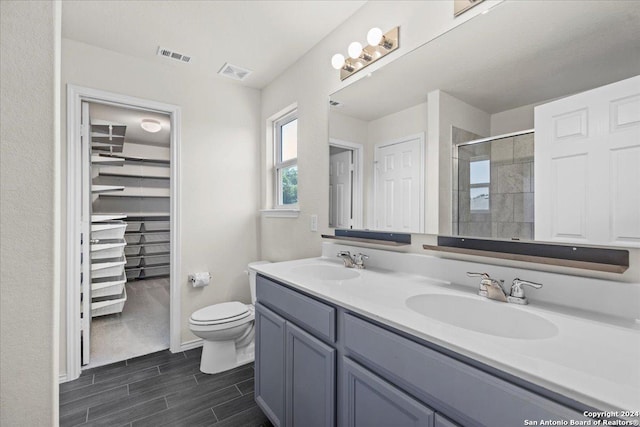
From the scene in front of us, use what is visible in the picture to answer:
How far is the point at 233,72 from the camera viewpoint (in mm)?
2598

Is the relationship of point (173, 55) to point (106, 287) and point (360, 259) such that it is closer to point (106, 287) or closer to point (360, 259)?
point (360, 259)

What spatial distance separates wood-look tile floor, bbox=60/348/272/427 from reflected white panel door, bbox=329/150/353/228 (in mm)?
1293

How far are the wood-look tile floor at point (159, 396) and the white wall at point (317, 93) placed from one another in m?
1.07

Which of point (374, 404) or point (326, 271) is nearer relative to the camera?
point (374, 404)

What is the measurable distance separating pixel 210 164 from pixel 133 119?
1908 millimetres

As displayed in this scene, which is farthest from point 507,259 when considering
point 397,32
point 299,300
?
point 397,32

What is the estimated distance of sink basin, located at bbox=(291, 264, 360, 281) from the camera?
5.59ft

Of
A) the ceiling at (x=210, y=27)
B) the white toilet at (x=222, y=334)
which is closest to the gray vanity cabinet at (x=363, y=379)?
the white toilet at (x=222, y=334)

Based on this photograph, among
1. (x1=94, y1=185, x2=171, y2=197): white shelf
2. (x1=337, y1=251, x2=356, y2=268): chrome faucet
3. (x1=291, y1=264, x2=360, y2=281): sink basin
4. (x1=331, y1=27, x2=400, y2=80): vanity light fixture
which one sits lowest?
(x1=291, y1=264, x2=360, y2=281): sink basin

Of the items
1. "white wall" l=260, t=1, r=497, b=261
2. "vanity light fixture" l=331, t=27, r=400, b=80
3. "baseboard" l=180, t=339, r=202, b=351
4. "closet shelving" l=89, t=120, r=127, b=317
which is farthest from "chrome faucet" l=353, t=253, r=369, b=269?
"closet shelving" l=89, t=120, r=127, b=317

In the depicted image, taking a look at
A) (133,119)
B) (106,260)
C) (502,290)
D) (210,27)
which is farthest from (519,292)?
(133,119)

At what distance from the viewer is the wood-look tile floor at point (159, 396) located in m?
1.70

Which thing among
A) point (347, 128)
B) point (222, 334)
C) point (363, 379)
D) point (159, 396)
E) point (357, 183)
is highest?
point (347, 128)

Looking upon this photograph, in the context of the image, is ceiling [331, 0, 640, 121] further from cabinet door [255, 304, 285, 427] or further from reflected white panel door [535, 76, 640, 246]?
cabinet door [255, 304, 285, 427]
